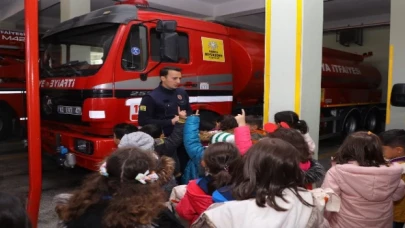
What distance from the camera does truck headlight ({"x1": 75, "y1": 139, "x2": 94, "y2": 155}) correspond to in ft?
15.6

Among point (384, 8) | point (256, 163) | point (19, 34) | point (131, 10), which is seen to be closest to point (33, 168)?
point (256, 163)

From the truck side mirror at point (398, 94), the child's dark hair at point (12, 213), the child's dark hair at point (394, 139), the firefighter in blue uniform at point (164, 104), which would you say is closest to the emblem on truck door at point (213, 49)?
the firefighter in blue uniform at point (164, 104)

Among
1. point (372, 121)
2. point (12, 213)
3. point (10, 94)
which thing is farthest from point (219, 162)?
point (372, 121)

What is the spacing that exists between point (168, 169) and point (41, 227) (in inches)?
90.7

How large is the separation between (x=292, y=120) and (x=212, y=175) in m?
1.85

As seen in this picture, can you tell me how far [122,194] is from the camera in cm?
177

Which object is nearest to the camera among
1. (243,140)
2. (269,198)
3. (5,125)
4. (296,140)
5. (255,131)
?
(269,198)

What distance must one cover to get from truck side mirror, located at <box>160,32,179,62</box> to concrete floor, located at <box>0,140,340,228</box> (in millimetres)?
2275

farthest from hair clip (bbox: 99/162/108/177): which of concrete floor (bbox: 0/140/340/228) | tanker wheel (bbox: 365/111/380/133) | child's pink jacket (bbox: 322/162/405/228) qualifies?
tanker wheel (bbox: 365/111/380/133)

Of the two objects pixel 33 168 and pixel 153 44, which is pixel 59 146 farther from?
pixel 33 168

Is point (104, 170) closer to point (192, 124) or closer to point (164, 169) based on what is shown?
point (164, 169)

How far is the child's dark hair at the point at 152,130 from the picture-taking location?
373 centimetres

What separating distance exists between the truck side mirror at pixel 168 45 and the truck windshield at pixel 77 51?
629mm

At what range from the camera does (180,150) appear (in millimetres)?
4090
